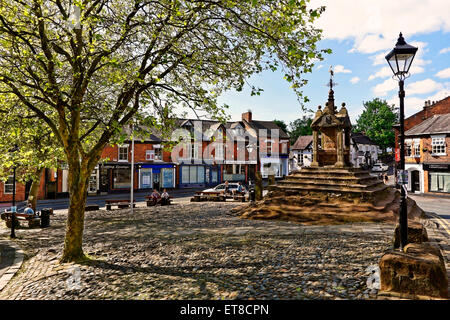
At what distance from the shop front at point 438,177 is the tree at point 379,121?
33326mm

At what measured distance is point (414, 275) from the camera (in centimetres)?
403

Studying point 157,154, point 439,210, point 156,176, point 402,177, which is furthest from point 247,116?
point 402,177

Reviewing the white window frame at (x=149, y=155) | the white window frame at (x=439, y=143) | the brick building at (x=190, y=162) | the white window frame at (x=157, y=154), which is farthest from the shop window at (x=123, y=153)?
the white window frame at (x=439, y=143)

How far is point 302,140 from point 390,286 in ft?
167

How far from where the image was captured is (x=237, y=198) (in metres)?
19.5

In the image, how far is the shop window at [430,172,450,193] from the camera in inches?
1062

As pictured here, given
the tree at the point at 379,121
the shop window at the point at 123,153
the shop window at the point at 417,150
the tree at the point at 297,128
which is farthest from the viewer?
the tree at the point at 297,128

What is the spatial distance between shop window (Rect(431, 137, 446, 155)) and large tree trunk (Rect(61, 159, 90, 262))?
3348 cm

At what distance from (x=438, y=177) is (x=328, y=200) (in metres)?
23.7

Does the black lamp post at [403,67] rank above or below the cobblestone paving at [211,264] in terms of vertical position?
above

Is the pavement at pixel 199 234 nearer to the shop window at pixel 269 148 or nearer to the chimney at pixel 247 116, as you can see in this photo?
the shop window at pixel 269 148

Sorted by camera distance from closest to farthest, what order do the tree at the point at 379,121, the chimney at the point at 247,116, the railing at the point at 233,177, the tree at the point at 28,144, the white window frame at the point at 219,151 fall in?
the tree at the point at 28,144 → the white window frame at the point at 219,151 → the railing at the point at 233,177 → the chimney at the point at 247,116 → the tree at the point at 379,121

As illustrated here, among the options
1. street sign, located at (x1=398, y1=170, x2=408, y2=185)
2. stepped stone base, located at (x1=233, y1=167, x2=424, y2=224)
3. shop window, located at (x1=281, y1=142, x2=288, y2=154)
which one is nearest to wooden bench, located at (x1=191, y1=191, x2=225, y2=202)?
stepped stone base, located at (x1=233, y1=167, x2=424, y2=224)

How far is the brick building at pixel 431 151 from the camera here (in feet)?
89.1
